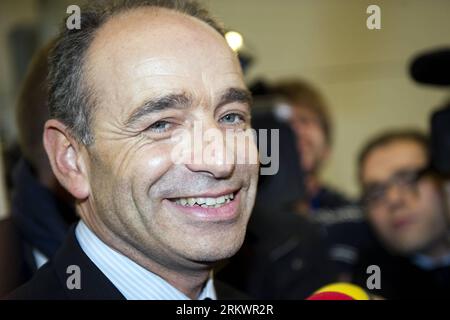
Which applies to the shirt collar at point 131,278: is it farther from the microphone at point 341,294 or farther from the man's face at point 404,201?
the man's face at point 404,201

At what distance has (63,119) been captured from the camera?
3.59ft

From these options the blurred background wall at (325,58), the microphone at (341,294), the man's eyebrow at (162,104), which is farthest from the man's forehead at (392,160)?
the man's eyebrow at (162,104)

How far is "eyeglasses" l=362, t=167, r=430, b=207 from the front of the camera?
2.18m

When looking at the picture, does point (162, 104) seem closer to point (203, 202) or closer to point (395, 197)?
point (203, 202)

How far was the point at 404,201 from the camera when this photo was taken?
2.20 m

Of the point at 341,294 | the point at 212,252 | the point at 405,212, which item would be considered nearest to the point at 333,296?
the point at 341,294

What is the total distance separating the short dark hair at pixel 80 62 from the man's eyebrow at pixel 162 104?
88mm

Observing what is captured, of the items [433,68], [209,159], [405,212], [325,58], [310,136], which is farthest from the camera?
[325,58]

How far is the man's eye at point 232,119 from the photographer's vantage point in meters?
1.08

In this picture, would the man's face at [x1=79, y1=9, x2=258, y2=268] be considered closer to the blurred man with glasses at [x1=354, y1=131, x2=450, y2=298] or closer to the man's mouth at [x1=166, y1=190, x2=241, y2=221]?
the man's mouth at [x1=166, y1=190, x2=241, y2=221]

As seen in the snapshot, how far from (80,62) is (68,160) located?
171mm

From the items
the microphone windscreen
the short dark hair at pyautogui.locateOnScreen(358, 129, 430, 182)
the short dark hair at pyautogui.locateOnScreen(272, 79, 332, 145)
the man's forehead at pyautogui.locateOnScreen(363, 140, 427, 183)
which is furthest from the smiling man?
the short dark hair at pyautogui.locateOnScreen(272, 79, 332, 145)

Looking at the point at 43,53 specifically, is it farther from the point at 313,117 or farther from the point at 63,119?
the point at 313,117
